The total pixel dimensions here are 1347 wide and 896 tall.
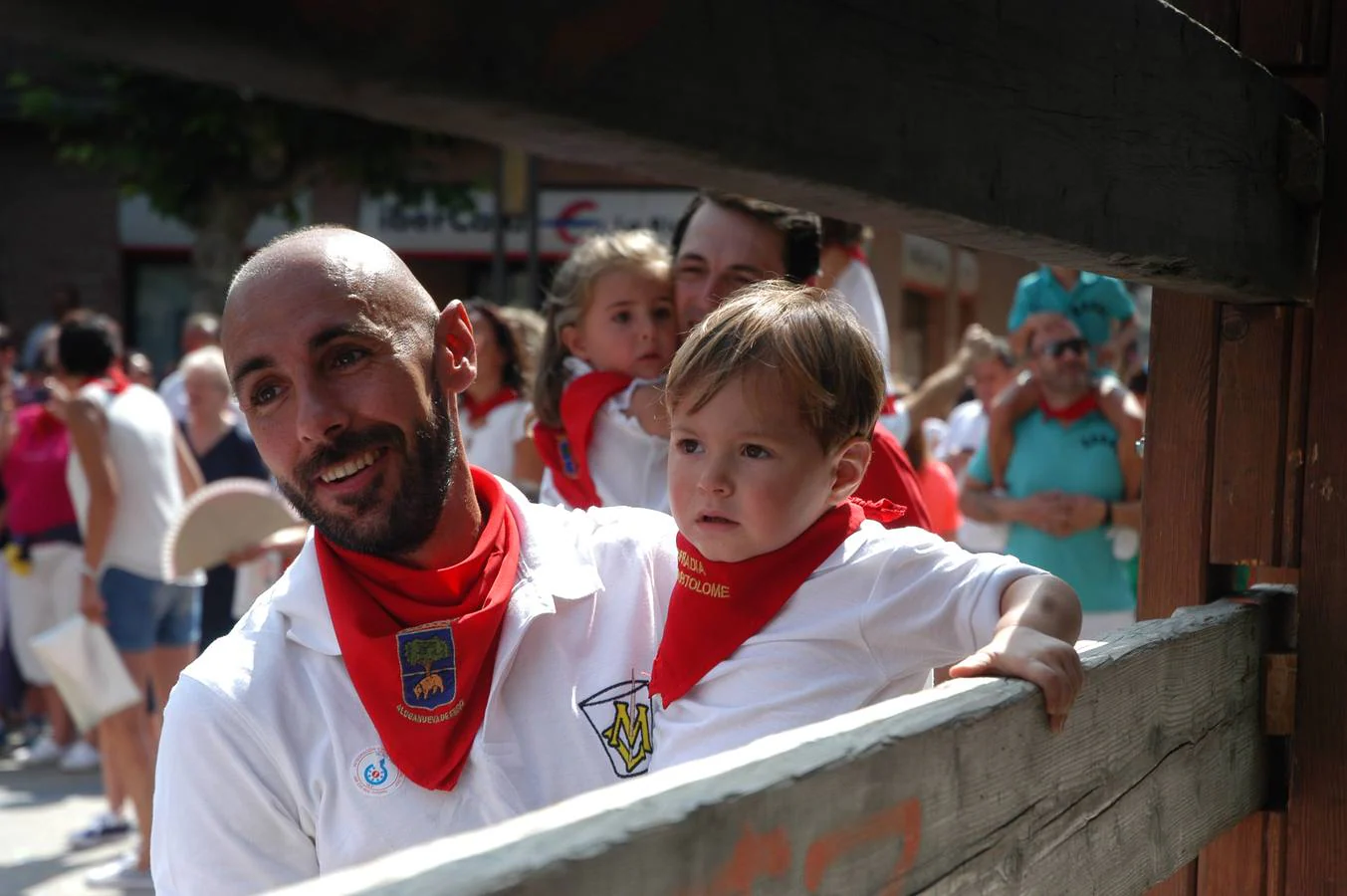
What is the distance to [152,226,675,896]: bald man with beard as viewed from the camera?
1.78 m

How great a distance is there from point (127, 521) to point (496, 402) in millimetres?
1871

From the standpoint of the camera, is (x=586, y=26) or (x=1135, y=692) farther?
(x=1135, y=692)

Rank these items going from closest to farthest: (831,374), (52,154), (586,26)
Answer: (586,26), (831,374), (52,154)

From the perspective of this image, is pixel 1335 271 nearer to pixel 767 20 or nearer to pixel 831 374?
pixel 831 374

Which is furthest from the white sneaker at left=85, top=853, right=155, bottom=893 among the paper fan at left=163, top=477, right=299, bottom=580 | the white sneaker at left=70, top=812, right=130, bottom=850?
the paper fan at left=163, top=477, right=299, bottom=580

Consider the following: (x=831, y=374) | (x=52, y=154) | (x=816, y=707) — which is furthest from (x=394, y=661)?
(x=52, y=154)

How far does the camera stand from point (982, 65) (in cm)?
139

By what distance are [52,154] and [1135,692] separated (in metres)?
21.2

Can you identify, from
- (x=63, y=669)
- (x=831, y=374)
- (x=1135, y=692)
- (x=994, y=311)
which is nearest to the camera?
(x=1135, y=692)

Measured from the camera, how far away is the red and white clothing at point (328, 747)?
5.81 feet

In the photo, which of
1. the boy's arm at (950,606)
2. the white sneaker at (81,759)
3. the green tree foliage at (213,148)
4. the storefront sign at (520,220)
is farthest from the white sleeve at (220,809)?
the storefront sign at (520,220)

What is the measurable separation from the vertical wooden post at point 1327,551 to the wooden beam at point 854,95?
0.64ft

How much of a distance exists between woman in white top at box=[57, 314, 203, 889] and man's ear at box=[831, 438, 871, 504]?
191 inches

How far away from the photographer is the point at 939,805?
4.43 feet
